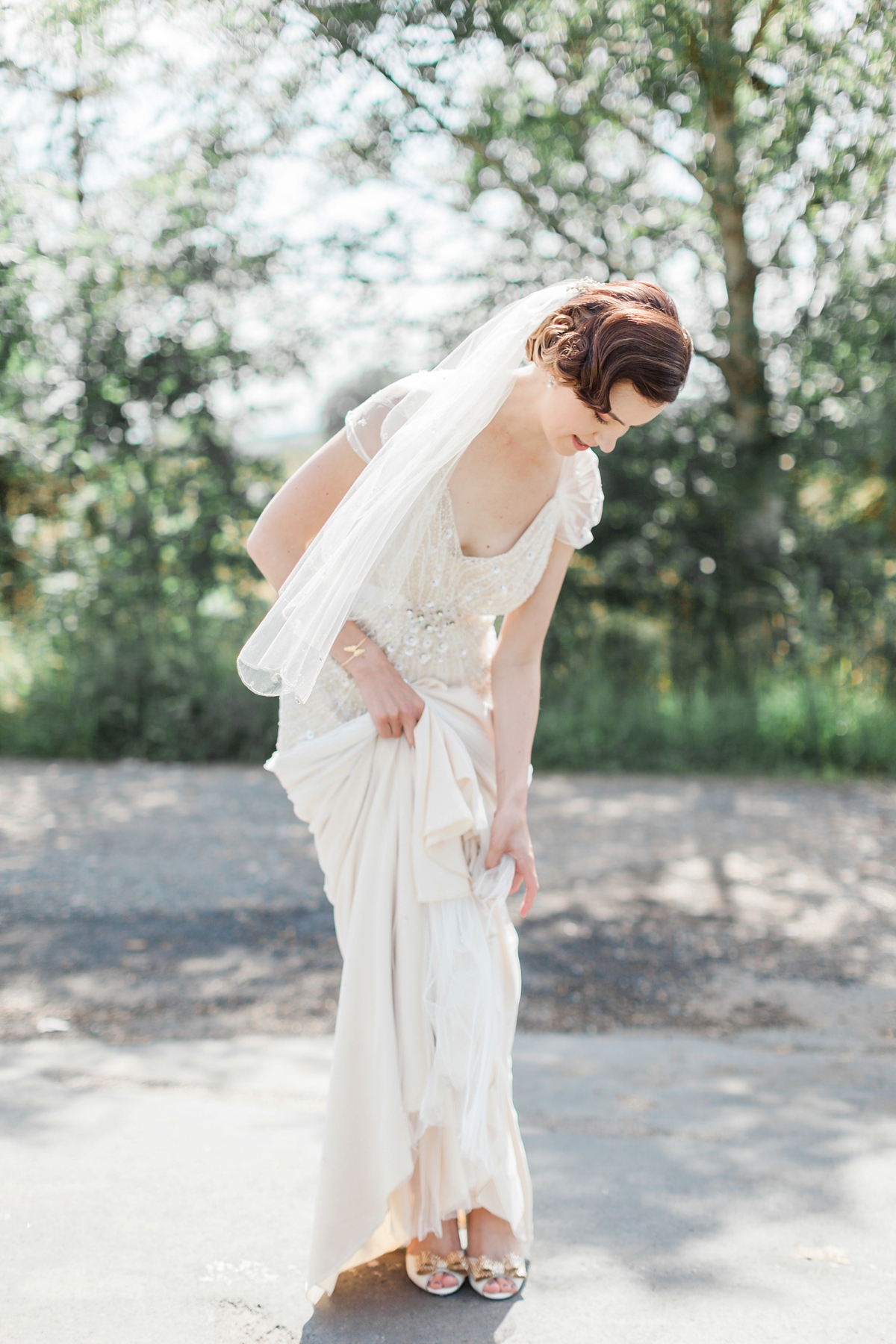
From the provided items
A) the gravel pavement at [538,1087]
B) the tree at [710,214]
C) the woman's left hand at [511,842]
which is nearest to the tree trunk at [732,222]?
the tree at [710,214]

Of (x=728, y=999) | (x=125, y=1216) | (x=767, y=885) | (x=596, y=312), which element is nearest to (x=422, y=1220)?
(x=125, y=1216)

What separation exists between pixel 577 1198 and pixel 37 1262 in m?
1.28

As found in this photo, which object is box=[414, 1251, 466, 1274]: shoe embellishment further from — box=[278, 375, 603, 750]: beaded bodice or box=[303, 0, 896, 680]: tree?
box=[303, 0, 896, 680]: tree

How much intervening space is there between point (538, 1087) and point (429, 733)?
1.65 metres

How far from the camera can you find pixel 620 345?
1.98 m

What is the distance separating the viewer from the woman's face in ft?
6.67

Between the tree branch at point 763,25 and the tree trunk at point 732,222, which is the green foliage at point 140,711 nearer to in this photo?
the tree trunk at point 732,222

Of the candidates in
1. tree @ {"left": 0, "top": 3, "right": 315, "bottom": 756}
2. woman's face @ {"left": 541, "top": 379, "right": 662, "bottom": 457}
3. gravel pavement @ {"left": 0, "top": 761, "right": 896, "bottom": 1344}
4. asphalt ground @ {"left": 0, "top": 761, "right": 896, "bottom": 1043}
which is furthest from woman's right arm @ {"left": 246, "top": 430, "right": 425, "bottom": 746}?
tree @ {"left": 0, "top": 3, "right": 315, "bottom": 756}

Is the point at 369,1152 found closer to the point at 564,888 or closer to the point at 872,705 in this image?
the point at 564,888

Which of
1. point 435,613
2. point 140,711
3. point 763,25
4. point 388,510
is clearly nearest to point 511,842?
point 435,613

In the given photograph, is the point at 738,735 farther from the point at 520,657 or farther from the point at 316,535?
the point at 316,535

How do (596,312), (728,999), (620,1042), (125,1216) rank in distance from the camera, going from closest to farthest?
(596,312), (125,1216), (620,1042), (728,999)

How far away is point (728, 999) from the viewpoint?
13.7 feet

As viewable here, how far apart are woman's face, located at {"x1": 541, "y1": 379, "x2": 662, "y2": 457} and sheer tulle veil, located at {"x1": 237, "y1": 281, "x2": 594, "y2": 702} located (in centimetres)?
14
